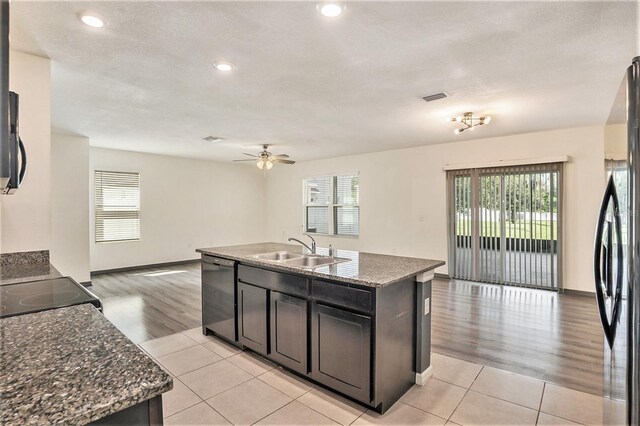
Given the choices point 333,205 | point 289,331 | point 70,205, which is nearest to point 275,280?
point 289,331

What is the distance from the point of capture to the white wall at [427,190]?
16.1ft

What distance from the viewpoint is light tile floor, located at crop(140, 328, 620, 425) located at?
214 centimetres

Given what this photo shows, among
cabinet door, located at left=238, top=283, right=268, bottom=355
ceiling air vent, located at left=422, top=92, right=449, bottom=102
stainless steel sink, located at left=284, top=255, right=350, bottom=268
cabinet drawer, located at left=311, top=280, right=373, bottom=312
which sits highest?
ceiling air vent, located at left=422, top=92, right=449, bottom=102

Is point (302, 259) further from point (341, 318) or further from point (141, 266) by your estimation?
point (141, 266)

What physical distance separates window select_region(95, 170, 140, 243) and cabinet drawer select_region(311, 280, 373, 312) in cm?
603

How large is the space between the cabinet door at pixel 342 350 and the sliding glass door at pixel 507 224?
14.2 ft

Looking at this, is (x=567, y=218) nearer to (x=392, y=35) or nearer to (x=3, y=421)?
(x=392, y=35)

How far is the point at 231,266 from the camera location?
3166 mm

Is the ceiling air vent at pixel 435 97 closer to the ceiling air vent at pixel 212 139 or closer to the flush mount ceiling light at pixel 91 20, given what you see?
the flush mount ceiling light at pixel 91 20

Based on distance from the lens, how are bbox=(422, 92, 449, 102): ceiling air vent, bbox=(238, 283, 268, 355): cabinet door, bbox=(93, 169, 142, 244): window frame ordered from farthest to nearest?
bbox=(93, 169, 142, 244): window frame
bbox=(422, 92, 449, 102): ceiling air vent
bbox=(238, 283, 268, 355): cabinet door

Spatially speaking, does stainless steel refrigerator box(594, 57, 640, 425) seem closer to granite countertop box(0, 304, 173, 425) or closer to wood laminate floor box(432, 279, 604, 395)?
wood laminate floor box(432, 279, 604, 395)

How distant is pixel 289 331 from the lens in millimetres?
2635

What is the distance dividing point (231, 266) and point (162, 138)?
3593 mm

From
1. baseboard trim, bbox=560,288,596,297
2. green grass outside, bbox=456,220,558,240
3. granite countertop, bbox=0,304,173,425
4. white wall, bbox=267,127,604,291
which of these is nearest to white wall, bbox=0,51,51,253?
granite countertop, bbox=0,304,173,425
